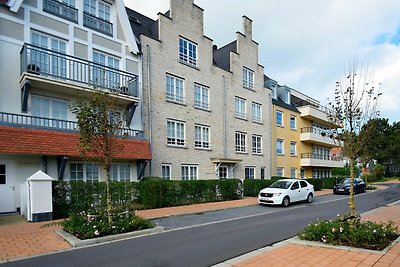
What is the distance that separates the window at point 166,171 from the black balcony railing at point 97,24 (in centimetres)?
893

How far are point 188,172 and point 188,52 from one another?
913cm

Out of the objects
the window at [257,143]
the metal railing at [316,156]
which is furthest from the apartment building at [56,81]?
the metal railing at [316,156]

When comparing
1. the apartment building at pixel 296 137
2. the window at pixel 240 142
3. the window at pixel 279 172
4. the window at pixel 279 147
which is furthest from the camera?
the apartment building at pixel 296 137

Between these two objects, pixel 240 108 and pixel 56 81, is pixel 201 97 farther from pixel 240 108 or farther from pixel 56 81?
pixel 56 81

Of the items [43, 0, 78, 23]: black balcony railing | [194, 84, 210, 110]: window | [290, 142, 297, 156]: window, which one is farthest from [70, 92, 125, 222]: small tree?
[290, 142, 297, 156]: window

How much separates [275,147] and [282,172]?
3.17m

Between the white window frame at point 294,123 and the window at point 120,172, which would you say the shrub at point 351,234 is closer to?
the window at point 120,172

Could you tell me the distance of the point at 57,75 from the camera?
1434 cm

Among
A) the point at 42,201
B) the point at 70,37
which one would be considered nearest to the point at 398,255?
the point at 42,201

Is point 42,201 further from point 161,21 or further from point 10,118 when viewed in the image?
point 161,21

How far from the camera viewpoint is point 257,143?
29.4m

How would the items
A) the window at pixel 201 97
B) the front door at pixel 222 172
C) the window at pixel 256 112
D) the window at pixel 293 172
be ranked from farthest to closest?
1. the window at pixel 293 172
2. the window at pixel 256 112
3. the front door at pixel 222 172
4. the window at pixel 201 97

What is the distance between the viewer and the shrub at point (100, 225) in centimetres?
858

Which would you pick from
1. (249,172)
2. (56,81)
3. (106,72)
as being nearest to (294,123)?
(249,172)
